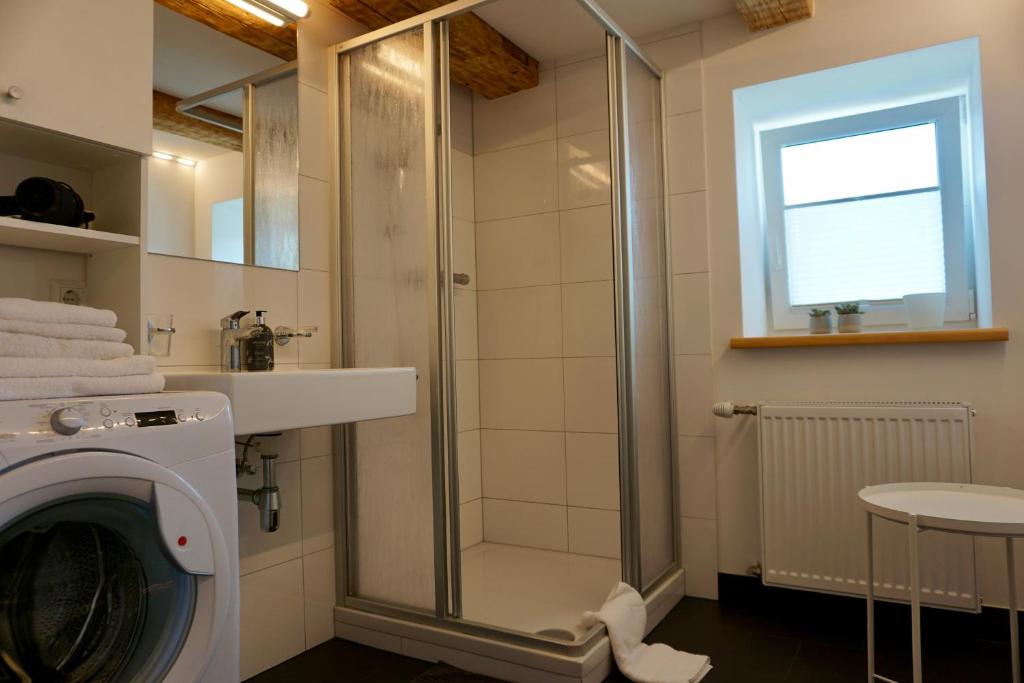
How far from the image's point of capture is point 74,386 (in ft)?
3.93

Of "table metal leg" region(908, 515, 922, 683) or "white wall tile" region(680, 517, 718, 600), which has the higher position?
"table metal leg" region(908, 515, 922, 683)

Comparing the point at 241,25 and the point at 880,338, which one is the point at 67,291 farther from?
the point at 880,338

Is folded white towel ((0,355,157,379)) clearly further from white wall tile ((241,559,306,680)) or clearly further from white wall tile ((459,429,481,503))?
white wall tile ((459,429,481,503))

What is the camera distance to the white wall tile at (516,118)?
294cm

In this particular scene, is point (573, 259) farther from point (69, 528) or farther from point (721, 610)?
point (69, 528)

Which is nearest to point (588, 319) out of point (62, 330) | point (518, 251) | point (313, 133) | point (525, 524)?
point (518, 251)

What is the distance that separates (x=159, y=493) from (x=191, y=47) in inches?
51.6

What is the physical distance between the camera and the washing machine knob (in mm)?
1071

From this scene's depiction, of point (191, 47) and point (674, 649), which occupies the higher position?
point (191, 47)

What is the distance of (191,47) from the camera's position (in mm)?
1915

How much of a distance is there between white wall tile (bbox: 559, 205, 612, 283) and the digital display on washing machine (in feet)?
6.22

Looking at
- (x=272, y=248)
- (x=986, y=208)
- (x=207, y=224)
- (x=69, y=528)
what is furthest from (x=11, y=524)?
(x=986, y=208)

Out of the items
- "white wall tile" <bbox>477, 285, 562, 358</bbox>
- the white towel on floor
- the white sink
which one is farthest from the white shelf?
"white wall tile" <bbox>477, 285, 562, 358</bbox>

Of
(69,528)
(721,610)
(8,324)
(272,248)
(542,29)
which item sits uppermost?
(542,29)
